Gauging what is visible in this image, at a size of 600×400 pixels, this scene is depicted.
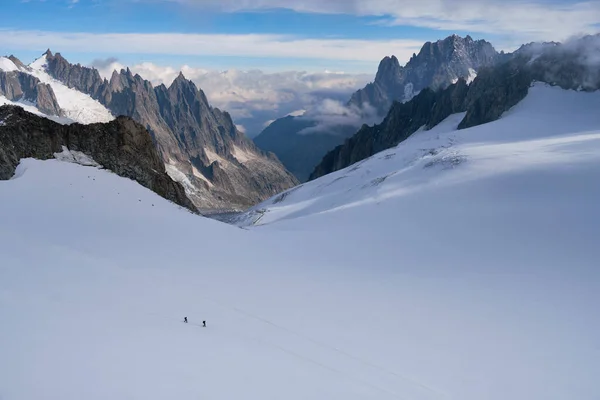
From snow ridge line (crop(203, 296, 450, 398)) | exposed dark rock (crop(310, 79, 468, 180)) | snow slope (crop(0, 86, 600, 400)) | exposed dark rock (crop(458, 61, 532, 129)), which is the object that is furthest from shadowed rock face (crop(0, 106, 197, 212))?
exposed dark rock (crop(310, 79, 468, 180))

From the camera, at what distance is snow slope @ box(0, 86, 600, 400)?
38.9 ft

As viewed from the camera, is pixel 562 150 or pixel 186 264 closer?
pixel 186 264

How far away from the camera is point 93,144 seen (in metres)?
42.2

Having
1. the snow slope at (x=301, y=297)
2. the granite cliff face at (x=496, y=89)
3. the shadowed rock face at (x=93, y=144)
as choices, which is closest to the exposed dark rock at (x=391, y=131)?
A: the granite cliff face at (x=496, y=89)

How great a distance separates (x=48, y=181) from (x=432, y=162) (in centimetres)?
4572

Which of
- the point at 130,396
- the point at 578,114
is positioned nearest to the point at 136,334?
the point at 130,396

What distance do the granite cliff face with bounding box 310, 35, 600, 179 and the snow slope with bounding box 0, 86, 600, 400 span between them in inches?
3385

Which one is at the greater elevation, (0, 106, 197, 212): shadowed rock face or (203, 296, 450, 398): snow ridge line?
(0, 106, 197, 212): shadowed rock face

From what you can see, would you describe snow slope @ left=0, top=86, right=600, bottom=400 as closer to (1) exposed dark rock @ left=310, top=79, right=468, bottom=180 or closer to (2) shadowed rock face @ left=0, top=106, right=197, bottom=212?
(2) shadowed rock face @ left=0, top=106, right=197, bottom=212

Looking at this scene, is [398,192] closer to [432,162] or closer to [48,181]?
[432,162]

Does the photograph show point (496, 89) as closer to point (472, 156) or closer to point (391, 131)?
point (391, 131)

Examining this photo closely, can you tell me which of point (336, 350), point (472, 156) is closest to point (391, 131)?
point (472, 156)

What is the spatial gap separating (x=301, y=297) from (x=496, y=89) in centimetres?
12349

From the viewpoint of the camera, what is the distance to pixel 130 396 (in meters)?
9.81
